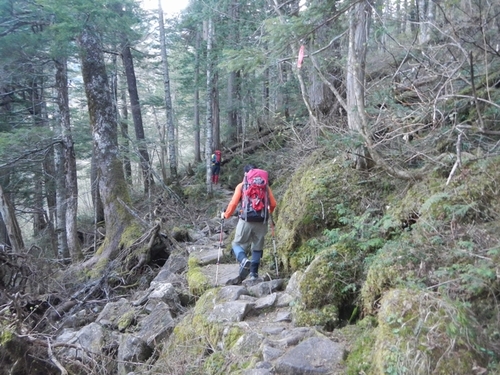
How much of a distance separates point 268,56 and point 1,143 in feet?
24.8

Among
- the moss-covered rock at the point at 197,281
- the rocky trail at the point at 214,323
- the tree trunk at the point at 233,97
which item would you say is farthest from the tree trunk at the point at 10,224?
the tree trunk at the point at 233,97

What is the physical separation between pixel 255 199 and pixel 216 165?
35.4 ft

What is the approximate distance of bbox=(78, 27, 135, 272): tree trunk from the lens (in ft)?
33.5

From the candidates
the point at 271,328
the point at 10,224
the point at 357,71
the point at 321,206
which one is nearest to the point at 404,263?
the point at 271,328

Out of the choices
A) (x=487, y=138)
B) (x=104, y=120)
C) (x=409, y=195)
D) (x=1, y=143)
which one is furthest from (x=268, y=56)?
(x=1, y=143)

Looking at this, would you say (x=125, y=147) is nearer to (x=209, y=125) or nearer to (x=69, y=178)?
(x=69, y=178)

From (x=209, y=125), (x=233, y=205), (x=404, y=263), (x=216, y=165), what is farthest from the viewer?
(x=216, y=165)

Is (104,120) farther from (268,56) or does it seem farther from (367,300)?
(367,300)

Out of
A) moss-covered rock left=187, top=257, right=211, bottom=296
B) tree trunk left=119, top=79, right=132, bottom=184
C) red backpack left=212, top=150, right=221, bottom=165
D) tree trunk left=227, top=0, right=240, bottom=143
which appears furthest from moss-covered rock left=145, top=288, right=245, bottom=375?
tree trunk left=227, top=0, right=240, bottom=143

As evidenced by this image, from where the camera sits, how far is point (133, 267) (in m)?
9.40

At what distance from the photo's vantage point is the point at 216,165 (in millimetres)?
→ 17453

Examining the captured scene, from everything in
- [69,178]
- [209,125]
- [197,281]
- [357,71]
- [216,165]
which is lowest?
[197,281]

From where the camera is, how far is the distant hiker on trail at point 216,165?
17.3 m

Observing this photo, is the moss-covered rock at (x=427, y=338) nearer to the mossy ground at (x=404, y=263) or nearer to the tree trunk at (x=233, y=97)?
the mossy ground at (x=404, y=263)
